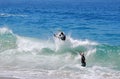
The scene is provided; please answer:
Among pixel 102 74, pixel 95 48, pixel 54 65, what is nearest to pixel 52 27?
pixel 95 48

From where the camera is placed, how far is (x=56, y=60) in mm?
29797

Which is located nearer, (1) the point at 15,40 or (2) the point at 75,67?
(2) the point at 75,67

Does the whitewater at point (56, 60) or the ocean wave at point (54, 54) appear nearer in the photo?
the whitewater at point (56, 60)

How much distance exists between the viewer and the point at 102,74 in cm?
2459

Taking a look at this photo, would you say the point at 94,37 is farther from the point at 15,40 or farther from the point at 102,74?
the point at 102,74

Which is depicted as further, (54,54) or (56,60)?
(54,54)

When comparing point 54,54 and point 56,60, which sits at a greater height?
point 54,54

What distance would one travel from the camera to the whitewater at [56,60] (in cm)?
2458

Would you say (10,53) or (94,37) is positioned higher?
(94,37)

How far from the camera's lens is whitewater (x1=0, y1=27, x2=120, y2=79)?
24578mm

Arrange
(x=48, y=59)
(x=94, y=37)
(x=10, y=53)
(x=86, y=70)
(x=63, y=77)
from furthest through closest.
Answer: (x=94, y=37) < (x=10, y=53) < (x=48, y=59) < (x=86, y=70) < (x=63, y=77)

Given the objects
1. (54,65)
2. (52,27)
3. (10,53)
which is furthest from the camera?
(52,27)

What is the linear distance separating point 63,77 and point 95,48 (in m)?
10.3

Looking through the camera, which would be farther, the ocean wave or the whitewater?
the ocean wave
